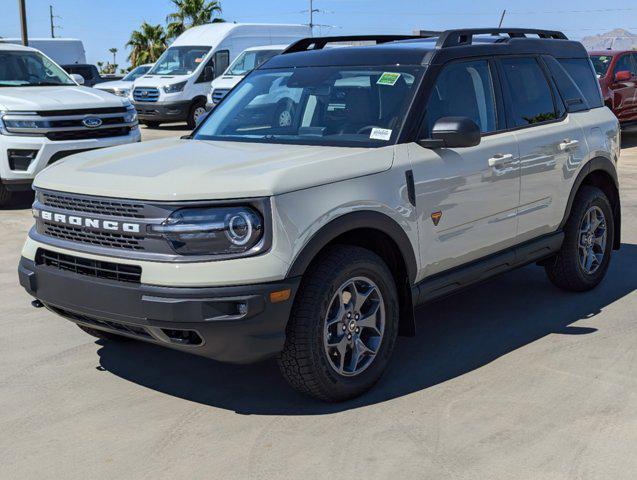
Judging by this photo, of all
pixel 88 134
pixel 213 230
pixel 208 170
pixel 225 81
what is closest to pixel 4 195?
pixel 88 134

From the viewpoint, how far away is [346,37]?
19.2 ft

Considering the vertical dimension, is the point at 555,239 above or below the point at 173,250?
below

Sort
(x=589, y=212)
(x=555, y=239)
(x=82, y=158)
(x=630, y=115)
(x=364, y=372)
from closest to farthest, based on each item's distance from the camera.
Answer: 1. (x=364, y=372)
2. (x=82, y=158)
3. (x=555, y=239)
4. (x=589, y=212)
5. (x=630, y=115)

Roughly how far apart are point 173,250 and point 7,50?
7.90m

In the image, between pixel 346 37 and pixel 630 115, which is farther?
pixel 630 115

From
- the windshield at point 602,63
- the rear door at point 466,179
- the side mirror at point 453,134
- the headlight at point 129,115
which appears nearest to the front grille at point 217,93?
the windshield at point 602,63

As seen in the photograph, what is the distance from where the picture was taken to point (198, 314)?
3.64 m

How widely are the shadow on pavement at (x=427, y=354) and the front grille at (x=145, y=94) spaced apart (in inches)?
596

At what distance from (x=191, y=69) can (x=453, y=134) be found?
16941 mm

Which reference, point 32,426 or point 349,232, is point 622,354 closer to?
point 349,232

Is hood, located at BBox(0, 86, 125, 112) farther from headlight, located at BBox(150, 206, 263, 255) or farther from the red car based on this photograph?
the red car

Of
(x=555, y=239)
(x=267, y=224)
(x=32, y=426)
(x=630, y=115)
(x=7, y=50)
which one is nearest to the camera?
(x=267, y=224)

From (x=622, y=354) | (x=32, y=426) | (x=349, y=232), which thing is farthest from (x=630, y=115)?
(x=32, y=426)

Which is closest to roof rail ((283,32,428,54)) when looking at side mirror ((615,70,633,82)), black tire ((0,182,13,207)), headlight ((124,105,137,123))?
headlight ((124,105,137,123))
